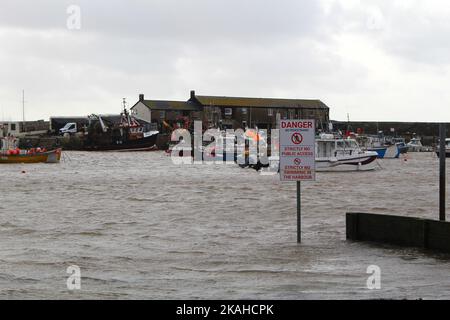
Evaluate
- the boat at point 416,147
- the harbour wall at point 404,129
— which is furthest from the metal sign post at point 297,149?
the harbour wall at point 404,129

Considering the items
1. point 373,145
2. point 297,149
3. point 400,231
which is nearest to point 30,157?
point 373,145

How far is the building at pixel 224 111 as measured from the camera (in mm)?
114688

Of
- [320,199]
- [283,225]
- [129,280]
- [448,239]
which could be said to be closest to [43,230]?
[283,225]

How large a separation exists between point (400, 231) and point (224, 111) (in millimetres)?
100998

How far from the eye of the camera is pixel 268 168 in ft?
196

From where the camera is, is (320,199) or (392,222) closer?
(392,222)

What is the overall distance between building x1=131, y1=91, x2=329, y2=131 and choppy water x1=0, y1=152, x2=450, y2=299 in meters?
81.0

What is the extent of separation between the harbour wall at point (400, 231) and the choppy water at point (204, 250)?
336mm

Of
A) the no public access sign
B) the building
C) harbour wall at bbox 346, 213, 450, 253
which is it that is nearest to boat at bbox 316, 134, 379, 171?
harbour wall at bbox 346, 213, 450, 253

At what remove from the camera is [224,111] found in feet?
383
